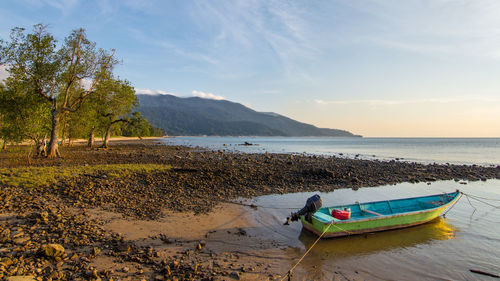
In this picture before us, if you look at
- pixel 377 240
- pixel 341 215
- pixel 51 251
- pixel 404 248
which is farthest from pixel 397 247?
pixel 51 251

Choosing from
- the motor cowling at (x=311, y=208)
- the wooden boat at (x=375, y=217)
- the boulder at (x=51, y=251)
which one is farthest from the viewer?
the motor cowling at (x=311, y=208)

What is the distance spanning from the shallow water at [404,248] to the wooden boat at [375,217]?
1.10 feet

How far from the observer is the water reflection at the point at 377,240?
9.46 meters

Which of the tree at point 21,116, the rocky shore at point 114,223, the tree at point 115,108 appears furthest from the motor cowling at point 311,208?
the tree at point 115,108

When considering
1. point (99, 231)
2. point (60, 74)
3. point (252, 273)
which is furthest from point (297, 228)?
point (60, 74)

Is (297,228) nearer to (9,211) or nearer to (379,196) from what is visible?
(379,196)

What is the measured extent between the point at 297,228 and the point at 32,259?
357 inches

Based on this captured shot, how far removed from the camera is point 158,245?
329 inches

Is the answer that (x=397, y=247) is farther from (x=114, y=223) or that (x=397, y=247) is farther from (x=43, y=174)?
(x=43, y=174)

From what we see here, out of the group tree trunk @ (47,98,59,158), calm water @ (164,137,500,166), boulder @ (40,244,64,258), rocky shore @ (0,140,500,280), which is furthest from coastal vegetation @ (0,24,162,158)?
calm water @ (164,137,500,166)

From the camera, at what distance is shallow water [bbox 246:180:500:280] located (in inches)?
316

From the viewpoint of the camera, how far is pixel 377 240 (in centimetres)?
1068

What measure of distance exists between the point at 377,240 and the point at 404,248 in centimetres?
98

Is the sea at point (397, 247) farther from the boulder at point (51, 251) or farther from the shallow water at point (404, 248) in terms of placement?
the boulder at point (51, 251)
